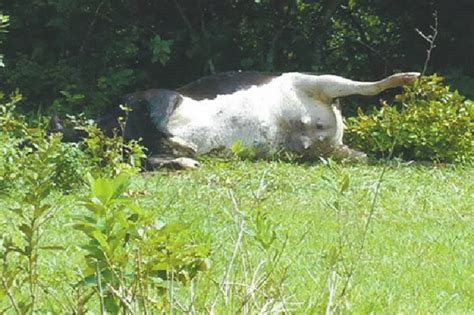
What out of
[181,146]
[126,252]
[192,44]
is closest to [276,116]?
[181,146]

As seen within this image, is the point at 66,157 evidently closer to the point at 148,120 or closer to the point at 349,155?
the point at 148,120

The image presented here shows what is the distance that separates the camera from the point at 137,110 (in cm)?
983

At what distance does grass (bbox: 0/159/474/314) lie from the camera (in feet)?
9.84

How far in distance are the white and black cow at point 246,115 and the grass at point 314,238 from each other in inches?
15.8

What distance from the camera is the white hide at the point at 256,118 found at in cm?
1002

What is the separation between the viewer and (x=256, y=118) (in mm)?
10305

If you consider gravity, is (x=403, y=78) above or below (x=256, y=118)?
above

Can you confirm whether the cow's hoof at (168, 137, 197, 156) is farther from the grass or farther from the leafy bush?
the leafy bush

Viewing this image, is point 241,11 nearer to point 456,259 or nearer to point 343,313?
point 456,259

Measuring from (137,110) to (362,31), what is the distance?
508 centimetres

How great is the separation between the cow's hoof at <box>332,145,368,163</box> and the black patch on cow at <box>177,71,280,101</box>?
3.11 ft

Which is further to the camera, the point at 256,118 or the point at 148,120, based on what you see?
the point at 256,118

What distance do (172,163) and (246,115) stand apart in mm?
1221

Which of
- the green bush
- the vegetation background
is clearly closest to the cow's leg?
the green bush
